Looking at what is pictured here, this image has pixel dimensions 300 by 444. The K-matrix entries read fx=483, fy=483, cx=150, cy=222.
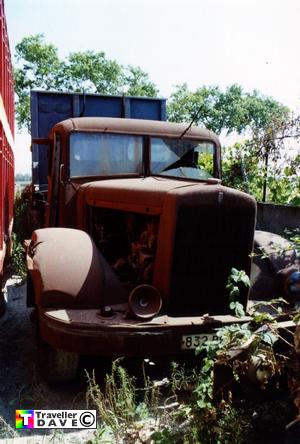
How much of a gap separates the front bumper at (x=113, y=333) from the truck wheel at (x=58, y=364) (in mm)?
303

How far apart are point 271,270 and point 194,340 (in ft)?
4.63

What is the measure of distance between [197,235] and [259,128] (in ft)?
21.7

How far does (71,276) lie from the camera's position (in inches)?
154

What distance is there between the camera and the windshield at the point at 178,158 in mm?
5559

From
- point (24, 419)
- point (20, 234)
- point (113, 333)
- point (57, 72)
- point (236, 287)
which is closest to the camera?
point (24, 419)

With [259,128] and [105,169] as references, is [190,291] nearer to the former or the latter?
[105,169]

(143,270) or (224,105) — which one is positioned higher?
(224,105)

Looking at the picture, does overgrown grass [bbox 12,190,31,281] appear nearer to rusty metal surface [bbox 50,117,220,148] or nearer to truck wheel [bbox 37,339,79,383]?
rusty metal surface [bbox 50,117,220,148]

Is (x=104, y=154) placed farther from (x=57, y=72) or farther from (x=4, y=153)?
(x=57, y=72)

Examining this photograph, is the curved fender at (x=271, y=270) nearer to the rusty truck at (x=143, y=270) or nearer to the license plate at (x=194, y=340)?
the rusty truck at (x=143, y=270)

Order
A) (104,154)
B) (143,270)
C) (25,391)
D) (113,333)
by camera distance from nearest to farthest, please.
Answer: (113,333)
(25,391)
(143,270)
(104,154)

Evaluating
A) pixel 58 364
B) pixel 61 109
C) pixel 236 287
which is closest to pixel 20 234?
pixel 61 109

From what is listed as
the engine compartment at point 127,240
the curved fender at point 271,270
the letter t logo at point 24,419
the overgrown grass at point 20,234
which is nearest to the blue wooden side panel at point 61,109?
the overgrown grass at point 20,234

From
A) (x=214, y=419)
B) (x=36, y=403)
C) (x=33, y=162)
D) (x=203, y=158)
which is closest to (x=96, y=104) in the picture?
(x=33, y=162)
